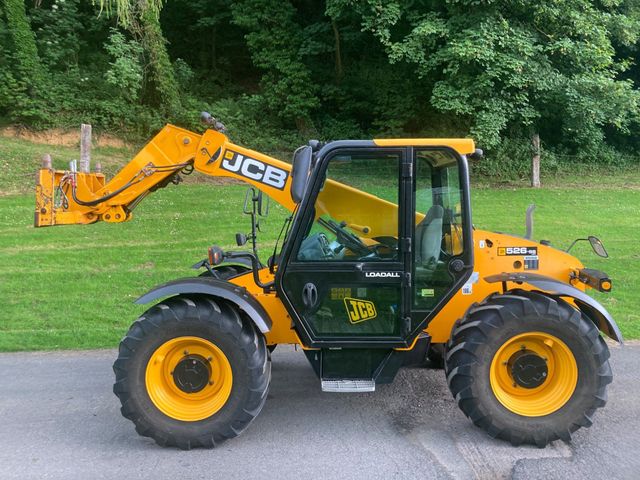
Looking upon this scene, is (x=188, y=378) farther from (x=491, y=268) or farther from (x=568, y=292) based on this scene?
(x=568, y=292)

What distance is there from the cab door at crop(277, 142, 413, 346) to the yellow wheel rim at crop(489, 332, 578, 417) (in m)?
0.72

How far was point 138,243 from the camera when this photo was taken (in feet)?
32.3

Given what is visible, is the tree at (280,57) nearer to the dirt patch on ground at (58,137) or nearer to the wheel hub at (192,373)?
the dirt patch on ground at (58,137)

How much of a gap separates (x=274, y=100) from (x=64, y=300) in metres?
13.5

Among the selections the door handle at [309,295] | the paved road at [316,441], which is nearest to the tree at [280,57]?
the paved road at [316,441]

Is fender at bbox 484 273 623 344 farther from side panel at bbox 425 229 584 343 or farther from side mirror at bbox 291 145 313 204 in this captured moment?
side mirror at bbox 291 145 313 204

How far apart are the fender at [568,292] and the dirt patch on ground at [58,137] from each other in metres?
16.3

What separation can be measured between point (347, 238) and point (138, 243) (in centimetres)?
679

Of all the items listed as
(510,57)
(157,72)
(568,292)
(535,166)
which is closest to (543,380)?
(568,292)

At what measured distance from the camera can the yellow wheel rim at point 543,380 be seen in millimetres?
3783

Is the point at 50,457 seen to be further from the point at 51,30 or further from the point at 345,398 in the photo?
the point at 51,30

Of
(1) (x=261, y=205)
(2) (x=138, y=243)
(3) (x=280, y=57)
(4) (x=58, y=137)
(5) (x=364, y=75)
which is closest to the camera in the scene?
(1) (x=261, y=205)

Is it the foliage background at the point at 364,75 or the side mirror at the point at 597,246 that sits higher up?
the foliage background at the point at 364,75

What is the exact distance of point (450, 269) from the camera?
153 inches
